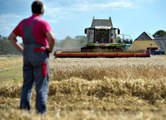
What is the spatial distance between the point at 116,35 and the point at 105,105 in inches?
681

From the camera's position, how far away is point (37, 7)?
6.11 metres

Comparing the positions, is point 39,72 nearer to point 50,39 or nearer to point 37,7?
point 50,39

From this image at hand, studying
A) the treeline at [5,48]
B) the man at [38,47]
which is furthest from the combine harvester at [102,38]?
the treeline at [5,48]

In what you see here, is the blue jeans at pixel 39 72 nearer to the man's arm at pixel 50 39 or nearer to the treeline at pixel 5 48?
the man's arm at pixel 50 39

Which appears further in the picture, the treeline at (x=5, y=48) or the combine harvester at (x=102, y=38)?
the treeline at (x=5, y=48)

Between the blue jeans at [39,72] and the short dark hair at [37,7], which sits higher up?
the short dark hair at [37,7]

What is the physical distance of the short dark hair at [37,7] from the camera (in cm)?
608

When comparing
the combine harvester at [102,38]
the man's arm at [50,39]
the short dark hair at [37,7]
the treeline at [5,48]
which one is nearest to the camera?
the man's arm at [50,39]

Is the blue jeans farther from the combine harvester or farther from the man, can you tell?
the combine harvester

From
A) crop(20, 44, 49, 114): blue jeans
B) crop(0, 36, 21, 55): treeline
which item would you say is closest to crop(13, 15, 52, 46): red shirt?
crop(20, 44, 49, 114): blue jeans

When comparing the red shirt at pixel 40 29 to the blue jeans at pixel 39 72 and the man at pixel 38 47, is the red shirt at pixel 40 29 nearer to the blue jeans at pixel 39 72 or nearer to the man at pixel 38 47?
the man at pixel 38 47

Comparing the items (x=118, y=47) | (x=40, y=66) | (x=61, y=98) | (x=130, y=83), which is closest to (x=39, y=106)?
(x=40, y=66)

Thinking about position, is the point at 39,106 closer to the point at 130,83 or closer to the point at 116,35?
the point at 130,83

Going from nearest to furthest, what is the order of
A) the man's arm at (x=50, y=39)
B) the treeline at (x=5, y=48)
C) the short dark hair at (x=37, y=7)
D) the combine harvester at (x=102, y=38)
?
the man's arm at (x=50, y=39) → the short dark hair at (x=37, y=7) → the combine harvester at (x=102, y=38) → the treeline at (x=5, y=48)
